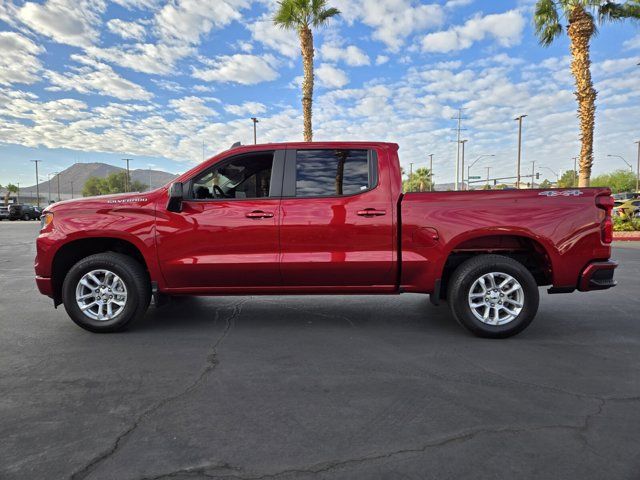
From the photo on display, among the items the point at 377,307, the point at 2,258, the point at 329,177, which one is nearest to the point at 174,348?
the point at 329,177

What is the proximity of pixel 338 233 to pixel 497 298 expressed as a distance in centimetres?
175

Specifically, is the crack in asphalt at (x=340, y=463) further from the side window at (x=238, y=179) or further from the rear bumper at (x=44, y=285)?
the rear bumper at (x=44, y=285)

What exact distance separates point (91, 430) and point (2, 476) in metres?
0.50

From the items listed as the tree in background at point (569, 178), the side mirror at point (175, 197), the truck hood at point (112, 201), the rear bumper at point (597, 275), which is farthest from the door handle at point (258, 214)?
the tree in background at point (569, 178)

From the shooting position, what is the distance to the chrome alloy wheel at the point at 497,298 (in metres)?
4.37

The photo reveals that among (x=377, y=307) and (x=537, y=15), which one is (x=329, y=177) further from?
(x=537, y=15)

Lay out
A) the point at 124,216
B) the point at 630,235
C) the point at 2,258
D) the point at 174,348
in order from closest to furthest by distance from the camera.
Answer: the point at 174,348 → the point at 124,216 → the point at 2,258 → the point at 630,235

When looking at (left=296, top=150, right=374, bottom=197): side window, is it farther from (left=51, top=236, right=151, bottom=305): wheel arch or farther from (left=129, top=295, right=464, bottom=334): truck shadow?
(left=51, top=236, right=151, bottom=305): wheel arch

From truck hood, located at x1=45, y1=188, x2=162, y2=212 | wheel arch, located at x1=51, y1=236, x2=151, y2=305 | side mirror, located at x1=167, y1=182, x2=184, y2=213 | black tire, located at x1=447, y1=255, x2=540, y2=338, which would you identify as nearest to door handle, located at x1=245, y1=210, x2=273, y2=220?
side mirror, located at x1=167, y1=182, x2=184, y2=213

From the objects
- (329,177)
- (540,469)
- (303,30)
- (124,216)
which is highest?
(303,30)

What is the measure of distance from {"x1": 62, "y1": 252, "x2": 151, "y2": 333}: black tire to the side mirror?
77 cm

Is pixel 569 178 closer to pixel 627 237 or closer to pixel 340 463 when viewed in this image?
pixel 627 237

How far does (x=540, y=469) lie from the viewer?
2246mm

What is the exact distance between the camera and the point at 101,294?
4590 mm
